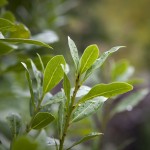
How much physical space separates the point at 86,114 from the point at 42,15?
1.02m

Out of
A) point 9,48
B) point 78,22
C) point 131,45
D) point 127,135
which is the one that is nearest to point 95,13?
point 78,22

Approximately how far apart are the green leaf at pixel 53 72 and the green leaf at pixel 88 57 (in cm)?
5

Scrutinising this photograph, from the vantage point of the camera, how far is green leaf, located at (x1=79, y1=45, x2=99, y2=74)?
870 mm

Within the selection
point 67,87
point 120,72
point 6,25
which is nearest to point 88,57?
point 67,87

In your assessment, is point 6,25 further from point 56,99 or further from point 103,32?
point 103,32

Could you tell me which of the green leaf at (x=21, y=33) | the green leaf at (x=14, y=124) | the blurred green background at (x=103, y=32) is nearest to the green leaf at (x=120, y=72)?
the blurred green background at (x=103, y=32)

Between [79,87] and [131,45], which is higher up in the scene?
[79,87]

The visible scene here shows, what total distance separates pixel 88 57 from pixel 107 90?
0.09 meters

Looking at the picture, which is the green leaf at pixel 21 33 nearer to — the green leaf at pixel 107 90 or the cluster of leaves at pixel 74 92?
the cluster of leaves at pixel 74 92

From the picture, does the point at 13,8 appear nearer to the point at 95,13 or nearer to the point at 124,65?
the point at 124,65

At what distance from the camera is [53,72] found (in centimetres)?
88

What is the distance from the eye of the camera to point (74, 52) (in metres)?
0.87

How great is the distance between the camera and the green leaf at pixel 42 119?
2.83 feet

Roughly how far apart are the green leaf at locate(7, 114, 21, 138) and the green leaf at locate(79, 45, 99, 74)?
0.22 metres
